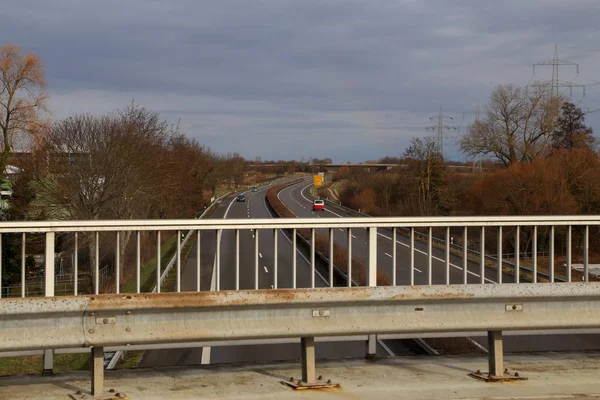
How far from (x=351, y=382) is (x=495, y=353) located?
4.14 feet

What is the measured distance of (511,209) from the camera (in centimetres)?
3522

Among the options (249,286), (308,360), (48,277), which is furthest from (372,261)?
(249,286)

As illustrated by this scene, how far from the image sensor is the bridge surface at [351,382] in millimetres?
4938

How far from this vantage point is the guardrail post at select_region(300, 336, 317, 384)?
16.4 ft

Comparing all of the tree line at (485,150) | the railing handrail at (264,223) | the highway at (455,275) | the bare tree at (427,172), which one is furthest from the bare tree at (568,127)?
the railing handrail at (264,223)

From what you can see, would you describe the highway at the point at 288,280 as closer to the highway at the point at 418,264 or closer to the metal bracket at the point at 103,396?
the highway at the point at 418,264

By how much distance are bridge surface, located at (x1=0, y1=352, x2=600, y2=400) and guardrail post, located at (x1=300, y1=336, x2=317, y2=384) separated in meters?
0.13

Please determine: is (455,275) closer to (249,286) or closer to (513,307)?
(249,286)

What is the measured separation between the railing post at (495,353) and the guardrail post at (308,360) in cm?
152

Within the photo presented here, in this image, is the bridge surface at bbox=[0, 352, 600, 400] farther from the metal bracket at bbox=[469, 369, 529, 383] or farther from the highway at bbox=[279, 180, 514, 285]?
the highway at bbox=[279, 180, 514, 285]

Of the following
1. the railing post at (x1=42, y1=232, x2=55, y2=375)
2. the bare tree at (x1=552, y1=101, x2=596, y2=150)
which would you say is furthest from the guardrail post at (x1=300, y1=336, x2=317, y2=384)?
the bare tree at (x1=552, y1=101, x2=596, y2=150)

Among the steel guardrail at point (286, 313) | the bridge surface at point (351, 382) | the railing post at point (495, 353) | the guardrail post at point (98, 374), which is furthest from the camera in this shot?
the railing post at point (495, 353)

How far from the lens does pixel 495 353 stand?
5.37 meters

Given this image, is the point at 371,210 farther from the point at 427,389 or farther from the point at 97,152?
the point at 427,389
